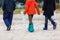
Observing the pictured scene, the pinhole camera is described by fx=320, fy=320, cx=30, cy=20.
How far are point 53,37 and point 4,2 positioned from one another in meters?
3.20

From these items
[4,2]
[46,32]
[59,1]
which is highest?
[4,2]

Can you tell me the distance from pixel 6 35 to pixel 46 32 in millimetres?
1835

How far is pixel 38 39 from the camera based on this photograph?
11.7 metres

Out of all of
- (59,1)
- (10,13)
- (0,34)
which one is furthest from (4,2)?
(59,1)

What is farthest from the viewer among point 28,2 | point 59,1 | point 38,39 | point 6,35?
point 59,1

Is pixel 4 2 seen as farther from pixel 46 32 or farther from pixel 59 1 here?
pixel 59 1

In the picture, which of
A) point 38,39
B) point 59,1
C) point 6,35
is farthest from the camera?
point 59,1

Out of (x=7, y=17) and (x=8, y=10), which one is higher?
(x=8, y=10)

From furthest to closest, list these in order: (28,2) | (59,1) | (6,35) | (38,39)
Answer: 1. (59,1)
2. (28,2)
3. (6,35)
4. (38,39)

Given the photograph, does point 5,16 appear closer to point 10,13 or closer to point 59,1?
point 10,13

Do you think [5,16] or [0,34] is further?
[5,16]

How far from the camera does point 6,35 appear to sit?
12.9 m

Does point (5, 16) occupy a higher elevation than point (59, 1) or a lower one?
higher

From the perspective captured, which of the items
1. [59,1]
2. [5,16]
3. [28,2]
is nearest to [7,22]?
[5,16]
